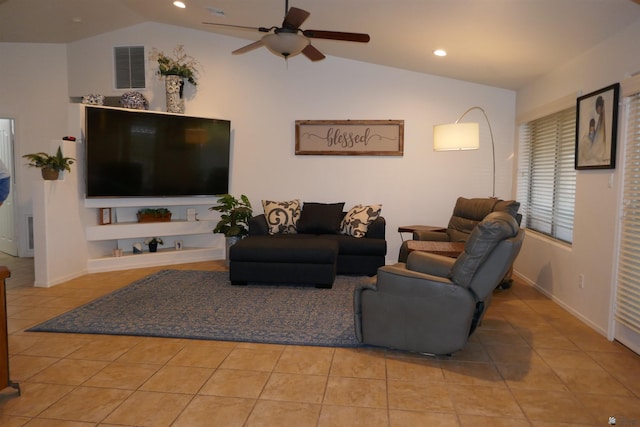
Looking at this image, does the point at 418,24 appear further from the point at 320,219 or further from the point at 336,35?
the point at 320,219

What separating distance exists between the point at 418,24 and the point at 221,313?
124 inches

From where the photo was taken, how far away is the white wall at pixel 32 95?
6168 mm

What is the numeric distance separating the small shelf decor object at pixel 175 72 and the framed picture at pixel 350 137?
1640mm

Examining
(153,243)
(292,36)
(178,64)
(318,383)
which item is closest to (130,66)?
(178,64)

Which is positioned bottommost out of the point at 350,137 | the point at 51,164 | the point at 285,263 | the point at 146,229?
the point at 285,263

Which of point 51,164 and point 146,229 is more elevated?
point 51,164

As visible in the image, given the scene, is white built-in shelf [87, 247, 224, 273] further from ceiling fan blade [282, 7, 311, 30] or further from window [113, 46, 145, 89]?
ceiling fan blade [282, 7, 311, 30]

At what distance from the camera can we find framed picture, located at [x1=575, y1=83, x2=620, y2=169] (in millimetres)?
3240

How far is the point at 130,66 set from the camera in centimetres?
617

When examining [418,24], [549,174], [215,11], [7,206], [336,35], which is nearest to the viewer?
[336,35]

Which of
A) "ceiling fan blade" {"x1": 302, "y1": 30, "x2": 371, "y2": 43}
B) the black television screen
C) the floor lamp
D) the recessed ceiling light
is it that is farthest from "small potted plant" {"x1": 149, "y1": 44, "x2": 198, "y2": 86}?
the floor lamp

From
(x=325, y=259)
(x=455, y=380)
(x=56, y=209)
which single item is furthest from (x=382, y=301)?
(x=56, y=209)

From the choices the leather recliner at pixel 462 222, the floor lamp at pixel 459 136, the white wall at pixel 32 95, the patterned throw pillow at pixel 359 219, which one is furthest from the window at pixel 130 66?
the leather recliner at pixel 462 222

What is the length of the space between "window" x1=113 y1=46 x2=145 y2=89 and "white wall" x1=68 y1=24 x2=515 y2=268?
0.34 feet
